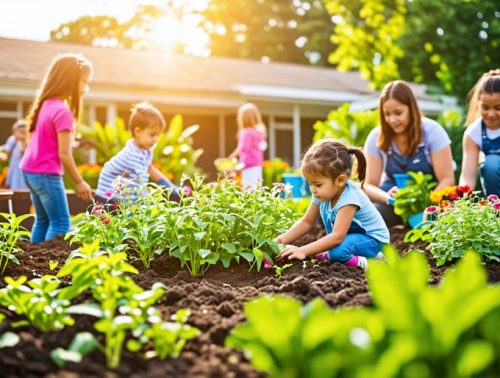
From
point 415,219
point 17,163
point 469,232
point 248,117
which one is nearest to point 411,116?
point 415,219

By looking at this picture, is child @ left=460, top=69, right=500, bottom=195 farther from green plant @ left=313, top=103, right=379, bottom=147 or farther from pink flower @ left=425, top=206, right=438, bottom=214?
green plant @ left=313, top=103, right=379, bottom=147

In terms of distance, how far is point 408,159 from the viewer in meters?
5.57

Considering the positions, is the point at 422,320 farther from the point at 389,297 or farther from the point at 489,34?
the point at 489,34

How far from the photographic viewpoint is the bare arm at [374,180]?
5488mm

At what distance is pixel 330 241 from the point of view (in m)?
3.75

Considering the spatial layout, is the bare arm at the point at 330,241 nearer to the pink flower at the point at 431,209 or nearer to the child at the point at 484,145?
the pink flower at the point at 431,209

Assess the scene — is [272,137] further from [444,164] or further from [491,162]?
[491,162]

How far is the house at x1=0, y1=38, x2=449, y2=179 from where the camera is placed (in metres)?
16.0

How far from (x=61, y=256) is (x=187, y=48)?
38469 millimetres

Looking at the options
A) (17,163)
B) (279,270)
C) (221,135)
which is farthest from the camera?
(221,135)

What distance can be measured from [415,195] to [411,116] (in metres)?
0.68

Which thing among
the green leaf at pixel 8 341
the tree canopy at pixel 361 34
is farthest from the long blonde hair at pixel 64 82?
the tree canopy at pixel 361 34

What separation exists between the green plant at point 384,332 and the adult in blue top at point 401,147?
11.9 ft

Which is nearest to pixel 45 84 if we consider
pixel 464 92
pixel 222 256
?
pixel 222 256
